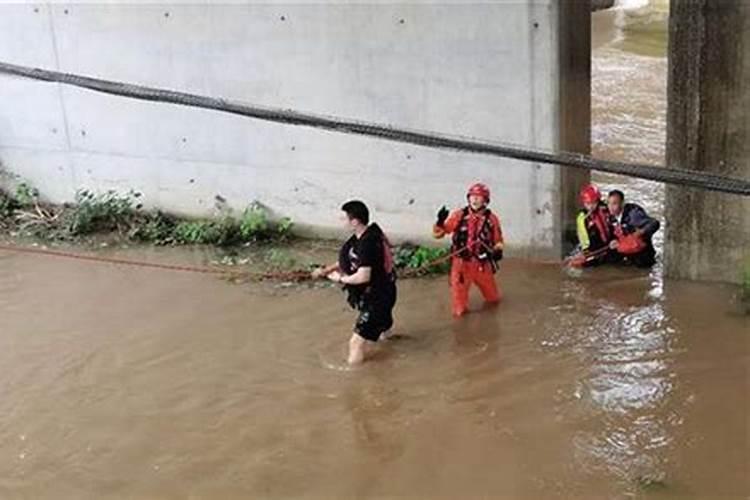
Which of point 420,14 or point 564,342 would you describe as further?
point 420,14

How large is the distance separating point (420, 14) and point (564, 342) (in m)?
3.37

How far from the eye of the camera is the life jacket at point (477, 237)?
8.52 meters

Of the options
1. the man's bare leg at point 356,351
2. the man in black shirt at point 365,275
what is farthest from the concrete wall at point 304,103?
the man's bare leg at point 356,351

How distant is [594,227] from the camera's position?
9.31 meters

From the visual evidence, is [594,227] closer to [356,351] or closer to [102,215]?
[356,351]

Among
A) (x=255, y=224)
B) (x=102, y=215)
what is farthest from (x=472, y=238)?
(x=102, y=215)

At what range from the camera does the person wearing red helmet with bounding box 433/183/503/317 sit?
8523mm

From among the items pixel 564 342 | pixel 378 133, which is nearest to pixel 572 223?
pixel 564 342

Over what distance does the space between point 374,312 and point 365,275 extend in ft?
1.12

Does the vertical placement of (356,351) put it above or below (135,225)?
below

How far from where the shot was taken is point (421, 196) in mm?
10102

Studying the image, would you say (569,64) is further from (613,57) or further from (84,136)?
(613,57)

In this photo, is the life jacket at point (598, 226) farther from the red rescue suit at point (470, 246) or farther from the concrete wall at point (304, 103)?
the red rescue suit at point (470, 246)

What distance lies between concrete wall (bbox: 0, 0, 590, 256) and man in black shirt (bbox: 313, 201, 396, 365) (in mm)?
2250
